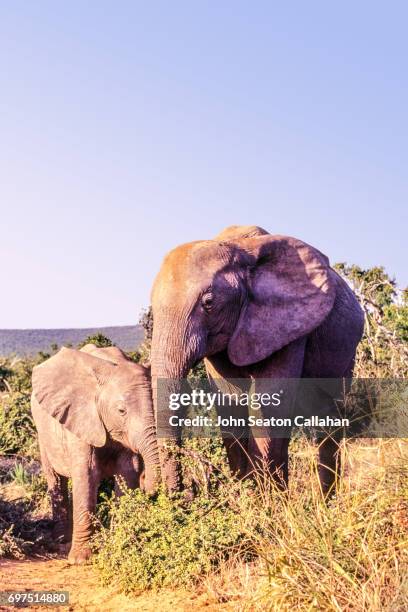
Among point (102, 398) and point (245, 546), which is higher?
point (102, 398)

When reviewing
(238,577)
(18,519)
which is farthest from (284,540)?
(18,519)

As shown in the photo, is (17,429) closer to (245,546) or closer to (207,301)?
(207,301)

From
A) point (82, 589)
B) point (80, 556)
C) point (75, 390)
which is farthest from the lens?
point (75, 390)

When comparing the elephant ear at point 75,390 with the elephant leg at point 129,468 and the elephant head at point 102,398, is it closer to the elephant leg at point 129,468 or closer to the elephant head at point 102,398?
the elephant head at point 102,398

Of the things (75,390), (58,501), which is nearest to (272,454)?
(75,390)

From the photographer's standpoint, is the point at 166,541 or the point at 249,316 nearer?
the point at 166,541

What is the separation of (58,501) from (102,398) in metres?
1.67

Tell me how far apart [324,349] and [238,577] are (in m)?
2.60

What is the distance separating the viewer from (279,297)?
22.4 feet

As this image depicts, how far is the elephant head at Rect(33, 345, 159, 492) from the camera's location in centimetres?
703

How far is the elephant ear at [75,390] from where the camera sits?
7617mm

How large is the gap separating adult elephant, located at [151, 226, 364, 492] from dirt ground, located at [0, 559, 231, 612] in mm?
805

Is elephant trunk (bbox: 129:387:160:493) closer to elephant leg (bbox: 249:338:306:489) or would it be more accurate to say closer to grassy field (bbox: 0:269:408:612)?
grassy field (bbox: 0:269:408:612)

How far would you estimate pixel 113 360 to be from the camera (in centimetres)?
782
